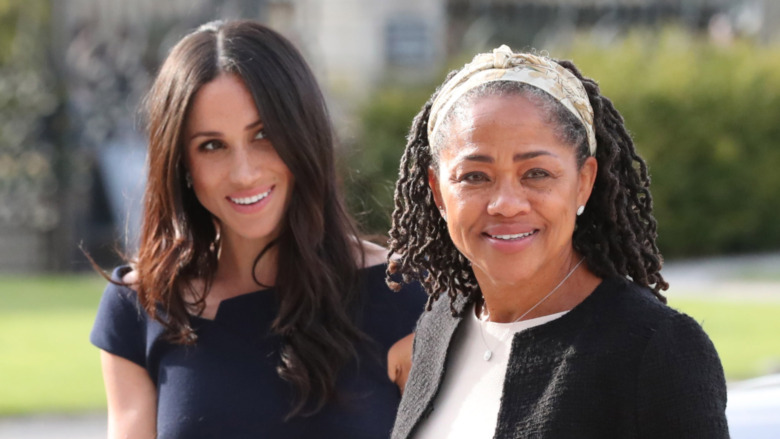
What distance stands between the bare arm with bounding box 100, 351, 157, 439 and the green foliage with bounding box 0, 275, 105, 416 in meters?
4.93

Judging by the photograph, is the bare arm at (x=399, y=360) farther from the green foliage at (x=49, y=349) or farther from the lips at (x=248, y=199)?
the green foliage at (x=49, y=349)

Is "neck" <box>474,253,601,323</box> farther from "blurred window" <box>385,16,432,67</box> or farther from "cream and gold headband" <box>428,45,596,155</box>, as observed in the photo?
"blurred window" <box>385,16,432,67</box>

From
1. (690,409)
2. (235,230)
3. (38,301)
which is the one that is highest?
(38,301)

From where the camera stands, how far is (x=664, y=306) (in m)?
1.79

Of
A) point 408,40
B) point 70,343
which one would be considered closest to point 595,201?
point 70,343

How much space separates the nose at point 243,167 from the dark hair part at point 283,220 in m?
0.07

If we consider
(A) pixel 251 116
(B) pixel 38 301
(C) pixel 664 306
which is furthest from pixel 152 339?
(B) pixel 38 301

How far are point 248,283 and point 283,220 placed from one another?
0.20m

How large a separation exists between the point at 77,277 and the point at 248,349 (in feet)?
44.3

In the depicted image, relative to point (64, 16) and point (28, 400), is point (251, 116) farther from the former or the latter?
point (64, 16)

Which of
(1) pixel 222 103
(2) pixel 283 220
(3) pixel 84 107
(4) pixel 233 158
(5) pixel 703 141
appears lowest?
(2) pixel 283 220

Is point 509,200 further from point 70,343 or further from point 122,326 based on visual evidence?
point 70,343

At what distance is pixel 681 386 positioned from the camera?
1.68 metres

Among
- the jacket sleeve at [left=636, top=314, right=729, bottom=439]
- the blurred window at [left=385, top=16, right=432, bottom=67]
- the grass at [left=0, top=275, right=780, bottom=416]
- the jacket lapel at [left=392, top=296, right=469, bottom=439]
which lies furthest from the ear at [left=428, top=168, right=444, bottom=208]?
the blurred window at [left=385, top=16, right=432, bottom=67]
